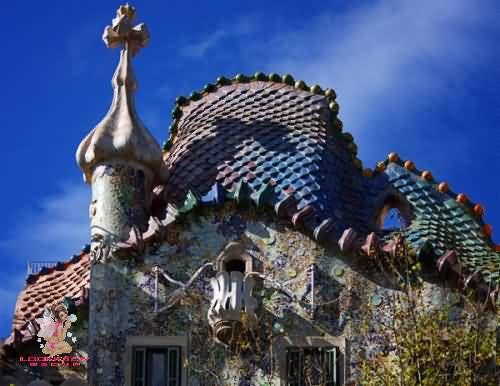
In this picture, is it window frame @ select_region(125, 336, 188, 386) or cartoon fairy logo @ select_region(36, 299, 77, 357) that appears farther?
cartoon fairy logo @ select_region(36, 299, 77, 357)

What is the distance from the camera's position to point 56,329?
62.8 ft

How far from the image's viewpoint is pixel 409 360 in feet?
54.8

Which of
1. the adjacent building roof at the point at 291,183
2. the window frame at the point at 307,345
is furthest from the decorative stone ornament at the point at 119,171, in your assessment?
the window frame at the point at 307,345

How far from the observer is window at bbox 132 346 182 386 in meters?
18.6

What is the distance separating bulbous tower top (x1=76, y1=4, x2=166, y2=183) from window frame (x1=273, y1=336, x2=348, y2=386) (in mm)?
2695

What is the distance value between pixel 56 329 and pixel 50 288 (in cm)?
176

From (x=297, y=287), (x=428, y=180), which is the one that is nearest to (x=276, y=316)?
(x=297, y=287)

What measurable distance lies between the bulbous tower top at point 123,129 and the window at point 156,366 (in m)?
2.32

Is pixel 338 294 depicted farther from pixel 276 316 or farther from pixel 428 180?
pixel 428 180

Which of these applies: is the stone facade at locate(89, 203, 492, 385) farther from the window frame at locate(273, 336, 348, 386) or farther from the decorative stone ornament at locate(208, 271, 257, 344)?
the decorative stone ornament at locate(208, 271, 257, 344)

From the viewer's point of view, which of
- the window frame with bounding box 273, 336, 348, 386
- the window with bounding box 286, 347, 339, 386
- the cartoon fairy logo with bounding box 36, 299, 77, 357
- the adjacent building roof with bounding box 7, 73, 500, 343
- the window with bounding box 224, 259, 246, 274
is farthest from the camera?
the adjacent building roof with bounding box 7, 73, 500, 343

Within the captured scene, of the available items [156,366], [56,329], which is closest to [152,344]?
[156,366]

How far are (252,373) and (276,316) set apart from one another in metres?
0.70

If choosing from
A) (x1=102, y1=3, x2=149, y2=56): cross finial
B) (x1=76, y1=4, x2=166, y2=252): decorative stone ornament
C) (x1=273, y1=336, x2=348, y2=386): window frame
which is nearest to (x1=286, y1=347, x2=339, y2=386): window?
(x1=273, y1=336, x2=348, y2=386): window frame
